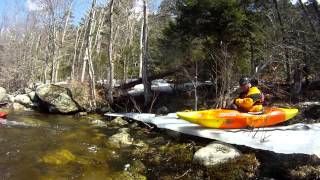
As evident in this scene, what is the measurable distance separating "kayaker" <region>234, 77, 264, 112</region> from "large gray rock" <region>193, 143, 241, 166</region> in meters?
1.74

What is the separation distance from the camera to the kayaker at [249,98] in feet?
30.8

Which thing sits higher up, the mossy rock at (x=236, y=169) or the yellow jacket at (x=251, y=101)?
the yellow jacket at (x=251, y=101)

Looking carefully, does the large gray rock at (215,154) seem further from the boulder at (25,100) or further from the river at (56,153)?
the boulder at (25,100)

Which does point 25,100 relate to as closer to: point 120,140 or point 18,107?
point 18,107

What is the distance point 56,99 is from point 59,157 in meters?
9.88

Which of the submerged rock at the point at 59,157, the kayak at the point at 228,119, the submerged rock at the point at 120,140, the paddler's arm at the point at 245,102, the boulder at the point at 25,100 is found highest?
the paddler's arm at the point at 245,102

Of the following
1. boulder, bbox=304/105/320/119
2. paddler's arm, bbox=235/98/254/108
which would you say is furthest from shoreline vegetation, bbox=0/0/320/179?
paddler's arm, bbox=235/98/254/108

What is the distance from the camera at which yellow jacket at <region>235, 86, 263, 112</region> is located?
9.39 m

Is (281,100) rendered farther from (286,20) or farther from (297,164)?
(297,164)

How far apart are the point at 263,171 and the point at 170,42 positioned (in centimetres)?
1127

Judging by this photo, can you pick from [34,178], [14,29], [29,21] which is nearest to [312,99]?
[34,178]

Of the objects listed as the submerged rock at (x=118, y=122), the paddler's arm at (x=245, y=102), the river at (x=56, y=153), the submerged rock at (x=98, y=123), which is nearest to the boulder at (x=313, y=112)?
the paddler's arm at (x=245, y=102)

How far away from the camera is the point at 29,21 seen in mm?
39156

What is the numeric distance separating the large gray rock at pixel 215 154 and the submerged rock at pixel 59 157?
→ 295 cm
